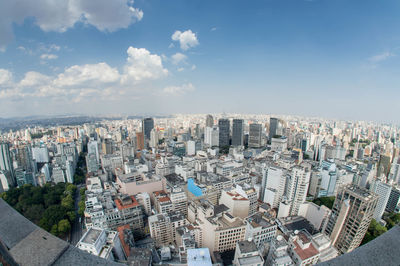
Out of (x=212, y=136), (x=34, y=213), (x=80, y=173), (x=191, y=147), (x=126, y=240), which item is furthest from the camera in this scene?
(x=212, y=136)

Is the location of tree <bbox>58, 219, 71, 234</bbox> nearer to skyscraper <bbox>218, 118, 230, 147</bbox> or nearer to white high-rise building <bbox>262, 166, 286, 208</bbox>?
white high-rise building <bbox>262, 166, 286, 208</bbox>

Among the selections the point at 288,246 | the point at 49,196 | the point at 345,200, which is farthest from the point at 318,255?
the point at 49,196

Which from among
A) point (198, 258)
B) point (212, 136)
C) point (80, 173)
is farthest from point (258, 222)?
point (212, 136)

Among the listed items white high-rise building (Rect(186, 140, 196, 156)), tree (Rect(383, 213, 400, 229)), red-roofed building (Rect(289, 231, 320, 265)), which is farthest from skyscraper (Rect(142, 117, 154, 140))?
tree (Rect(383, 213, 400, 229))

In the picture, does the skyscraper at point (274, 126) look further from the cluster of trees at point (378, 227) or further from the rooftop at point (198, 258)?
the rooftop at point (198, 258)

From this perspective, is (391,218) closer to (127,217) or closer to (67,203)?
(127,217)

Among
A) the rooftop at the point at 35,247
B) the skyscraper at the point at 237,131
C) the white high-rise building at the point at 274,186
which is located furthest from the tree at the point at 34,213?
the skyscraper at the point at 237,131
